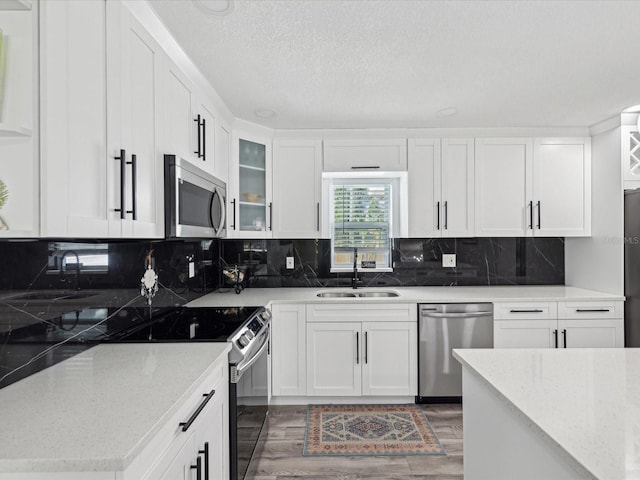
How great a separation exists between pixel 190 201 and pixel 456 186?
2.37m

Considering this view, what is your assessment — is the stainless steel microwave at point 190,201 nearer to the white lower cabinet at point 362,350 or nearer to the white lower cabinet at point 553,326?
the white lower cabinet at point 362,350

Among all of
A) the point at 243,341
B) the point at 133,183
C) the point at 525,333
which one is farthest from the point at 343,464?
the point at 133,183

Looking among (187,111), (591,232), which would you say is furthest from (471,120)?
(187,111)

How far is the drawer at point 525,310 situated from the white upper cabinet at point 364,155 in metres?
1.42

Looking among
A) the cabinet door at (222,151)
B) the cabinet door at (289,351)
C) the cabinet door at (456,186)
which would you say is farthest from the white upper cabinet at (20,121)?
the cabinet door at (456,186)

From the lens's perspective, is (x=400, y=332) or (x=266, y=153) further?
(x=266, y=153)

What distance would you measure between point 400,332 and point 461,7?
226cm

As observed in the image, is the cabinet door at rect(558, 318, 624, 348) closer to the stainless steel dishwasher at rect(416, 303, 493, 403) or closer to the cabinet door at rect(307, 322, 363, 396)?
the stainless steel dishwasher at rect(416, 303, 493, 403)

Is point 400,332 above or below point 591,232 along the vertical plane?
below

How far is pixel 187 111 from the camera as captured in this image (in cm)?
208

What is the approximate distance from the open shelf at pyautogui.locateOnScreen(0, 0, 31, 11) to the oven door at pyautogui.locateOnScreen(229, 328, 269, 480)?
1448mm

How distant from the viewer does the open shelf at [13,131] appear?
90 centimetres

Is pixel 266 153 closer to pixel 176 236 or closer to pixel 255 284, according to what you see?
pixel 255 284

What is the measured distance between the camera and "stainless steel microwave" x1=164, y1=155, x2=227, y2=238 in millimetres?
1744
